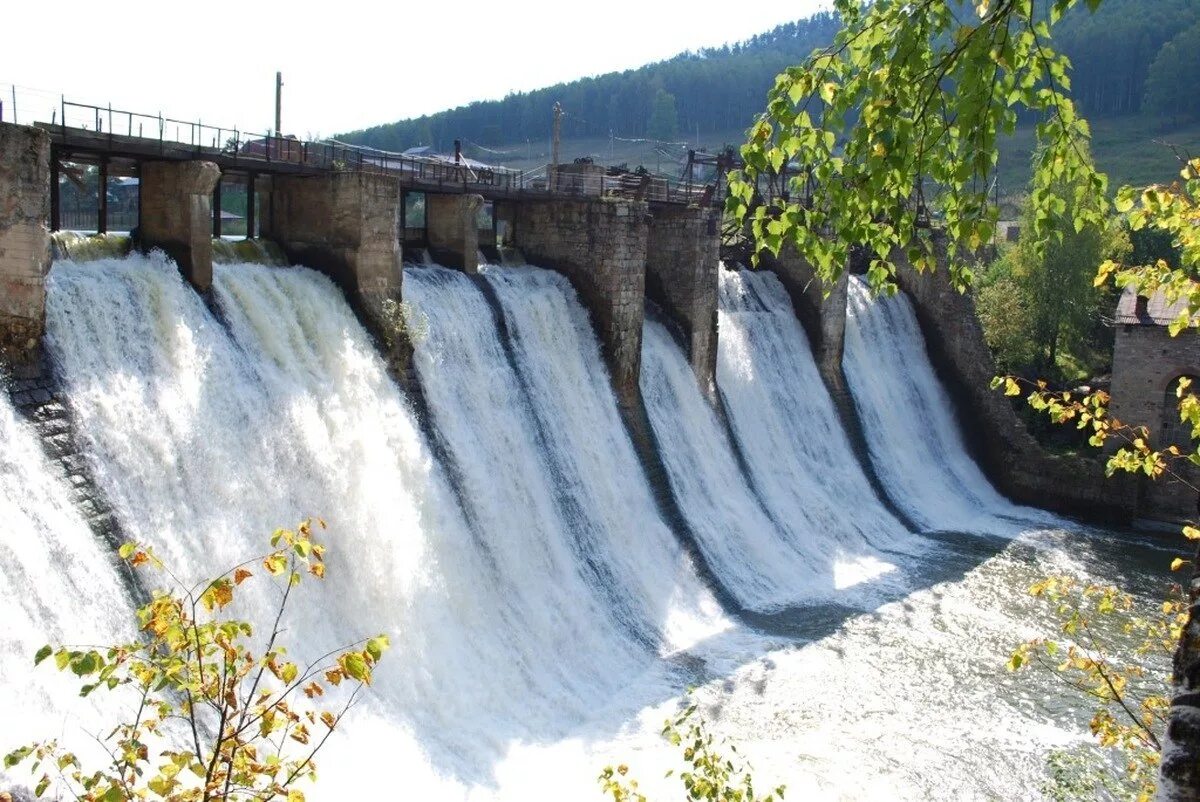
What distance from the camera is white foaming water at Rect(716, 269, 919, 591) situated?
2633 cm

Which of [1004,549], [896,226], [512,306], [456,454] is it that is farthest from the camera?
[1004,549]

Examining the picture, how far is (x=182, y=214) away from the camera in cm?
1691

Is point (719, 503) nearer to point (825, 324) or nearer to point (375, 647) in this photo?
point (825, 324)

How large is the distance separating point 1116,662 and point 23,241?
62.0ft

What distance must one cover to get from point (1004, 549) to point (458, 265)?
15329 mm

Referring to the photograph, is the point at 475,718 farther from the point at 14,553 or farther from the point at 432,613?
the point at 14,553

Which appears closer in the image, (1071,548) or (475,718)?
(475,718)

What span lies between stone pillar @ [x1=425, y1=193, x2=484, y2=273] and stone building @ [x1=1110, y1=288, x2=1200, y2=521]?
64.7 ft

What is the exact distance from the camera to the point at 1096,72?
108 metres

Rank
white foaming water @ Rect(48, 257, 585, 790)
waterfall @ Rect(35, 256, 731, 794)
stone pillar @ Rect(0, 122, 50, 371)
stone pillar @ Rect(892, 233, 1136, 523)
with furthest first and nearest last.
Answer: stone pillar @ Rect(892, 233, 1136, 523), waterfall @ Rect(35, 256, 731, 794), white foaming water @ Rect(48, 257, 585, 790), stone pillar @ Rect(0, 122, 50, 371)

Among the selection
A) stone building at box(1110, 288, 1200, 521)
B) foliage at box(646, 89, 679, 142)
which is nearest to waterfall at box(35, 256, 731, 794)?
stone building at box(1110, 288, 1200, 521)

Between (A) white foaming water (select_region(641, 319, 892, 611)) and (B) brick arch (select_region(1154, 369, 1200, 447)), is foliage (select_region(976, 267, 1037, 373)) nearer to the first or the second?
(B) brick arch (select_region(1154, 369, 1200, 447))

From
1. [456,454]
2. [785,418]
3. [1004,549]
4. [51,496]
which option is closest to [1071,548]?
[1004,549]

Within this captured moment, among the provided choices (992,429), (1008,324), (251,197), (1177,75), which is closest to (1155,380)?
(992,429)
